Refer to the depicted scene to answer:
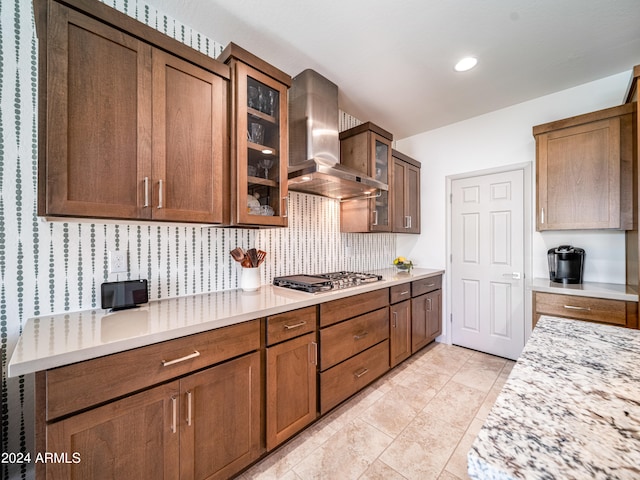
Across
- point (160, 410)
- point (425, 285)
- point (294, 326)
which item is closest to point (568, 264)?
point (425, 285)

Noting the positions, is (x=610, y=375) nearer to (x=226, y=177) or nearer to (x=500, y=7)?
(x=226, y=177)

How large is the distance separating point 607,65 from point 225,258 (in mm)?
3482

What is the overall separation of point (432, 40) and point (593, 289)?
89.8 inches

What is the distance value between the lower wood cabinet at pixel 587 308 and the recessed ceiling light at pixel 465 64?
2.01 metres

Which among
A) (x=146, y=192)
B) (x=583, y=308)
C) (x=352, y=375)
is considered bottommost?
(x=352, y=375)

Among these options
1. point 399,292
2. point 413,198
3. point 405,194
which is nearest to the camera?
point 399,292

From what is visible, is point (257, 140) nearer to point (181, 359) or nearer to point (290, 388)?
point (181, 359)

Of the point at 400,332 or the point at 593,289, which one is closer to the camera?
the point at 593,289

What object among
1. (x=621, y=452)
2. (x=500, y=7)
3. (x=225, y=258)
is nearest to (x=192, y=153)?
(x=225, y=258)

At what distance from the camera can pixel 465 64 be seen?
2.19 metres

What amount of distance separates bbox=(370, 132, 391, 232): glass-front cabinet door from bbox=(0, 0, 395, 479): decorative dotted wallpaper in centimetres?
170

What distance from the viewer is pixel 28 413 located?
1.28m

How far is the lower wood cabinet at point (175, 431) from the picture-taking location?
97cm

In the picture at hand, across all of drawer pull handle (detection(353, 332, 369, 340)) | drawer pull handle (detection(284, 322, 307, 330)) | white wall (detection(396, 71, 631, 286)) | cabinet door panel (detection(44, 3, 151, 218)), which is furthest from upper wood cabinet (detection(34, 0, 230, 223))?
white wall (detection(396, 71, 631, 286))
